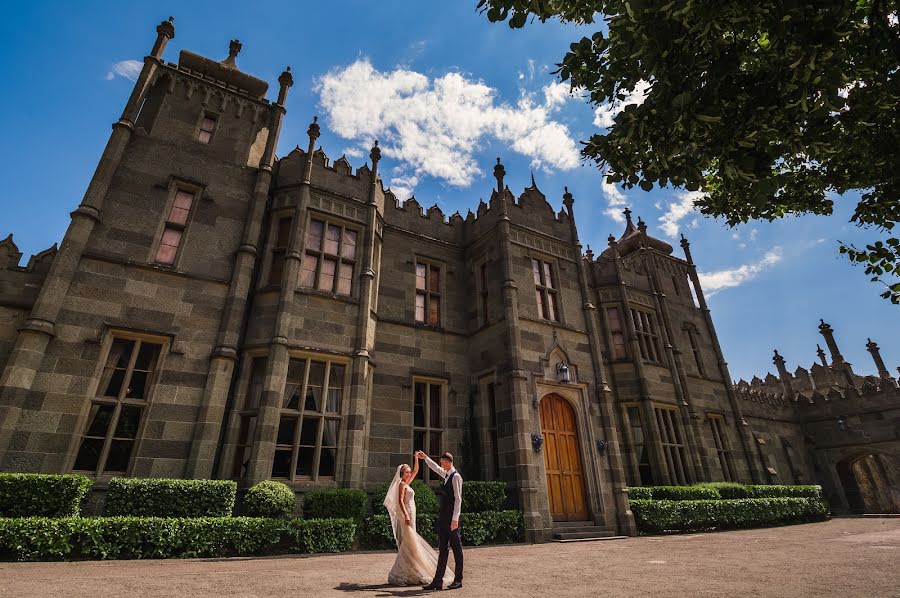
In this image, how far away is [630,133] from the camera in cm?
→ 466

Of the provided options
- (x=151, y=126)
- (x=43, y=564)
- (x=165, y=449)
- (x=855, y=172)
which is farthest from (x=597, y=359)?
(x=151, y=126)

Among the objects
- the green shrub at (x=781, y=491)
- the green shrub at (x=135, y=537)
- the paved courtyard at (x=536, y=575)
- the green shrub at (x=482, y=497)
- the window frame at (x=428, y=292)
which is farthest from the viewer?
the green shrub at (x=781, y=491)

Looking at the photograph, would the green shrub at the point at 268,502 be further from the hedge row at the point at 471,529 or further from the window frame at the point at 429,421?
the window frame at the point at 429,421

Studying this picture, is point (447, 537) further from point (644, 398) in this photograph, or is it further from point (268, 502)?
point (644, 398)

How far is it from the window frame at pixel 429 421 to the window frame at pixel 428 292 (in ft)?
6.11

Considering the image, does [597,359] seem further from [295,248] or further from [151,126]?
[151,126]

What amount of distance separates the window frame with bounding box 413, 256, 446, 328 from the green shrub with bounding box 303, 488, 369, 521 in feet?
19.1

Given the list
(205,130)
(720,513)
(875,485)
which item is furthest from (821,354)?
(205,130)

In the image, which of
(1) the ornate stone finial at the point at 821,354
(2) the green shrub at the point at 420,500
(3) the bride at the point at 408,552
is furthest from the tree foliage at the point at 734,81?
(1) the ornate stone finial at the point at 821,354

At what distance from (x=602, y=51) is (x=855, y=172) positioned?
165 inches

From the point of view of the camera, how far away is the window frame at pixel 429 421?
496 inches

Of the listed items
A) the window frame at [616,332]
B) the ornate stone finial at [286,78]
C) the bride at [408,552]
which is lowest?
the bride at [408,552]

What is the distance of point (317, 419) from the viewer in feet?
36.6

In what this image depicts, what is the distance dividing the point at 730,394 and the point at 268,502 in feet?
66.0
